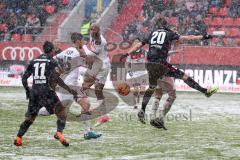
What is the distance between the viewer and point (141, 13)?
32906mm

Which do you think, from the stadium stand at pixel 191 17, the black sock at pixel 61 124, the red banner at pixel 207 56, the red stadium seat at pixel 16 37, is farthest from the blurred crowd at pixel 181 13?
the black sock at pixel 61 124

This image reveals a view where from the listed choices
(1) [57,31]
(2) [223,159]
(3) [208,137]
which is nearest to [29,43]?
Result: (1) [57,31]

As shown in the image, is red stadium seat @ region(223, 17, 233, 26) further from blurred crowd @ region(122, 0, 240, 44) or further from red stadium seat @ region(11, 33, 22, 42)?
red stadium seat @ region(11, 33, 22, 42)

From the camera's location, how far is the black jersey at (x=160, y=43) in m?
13.7

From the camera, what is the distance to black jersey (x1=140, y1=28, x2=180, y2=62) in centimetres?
1366

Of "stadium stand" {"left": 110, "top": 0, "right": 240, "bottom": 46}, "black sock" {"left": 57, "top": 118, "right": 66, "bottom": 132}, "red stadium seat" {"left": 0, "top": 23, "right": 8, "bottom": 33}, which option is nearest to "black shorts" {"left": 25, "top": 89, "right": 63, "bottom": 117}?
"black sock" {"left": 57, "top": 118, "right": 66, "bottom": 132}

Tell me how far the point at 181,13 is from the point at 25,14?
8.47 metres

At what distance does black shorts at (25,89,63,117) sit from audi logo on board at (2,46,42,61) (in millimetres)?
18672

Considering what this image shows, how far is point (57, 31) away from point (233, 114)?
53.9 feet

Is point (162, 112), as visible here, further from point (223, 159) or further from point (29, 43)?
point (29, 43)

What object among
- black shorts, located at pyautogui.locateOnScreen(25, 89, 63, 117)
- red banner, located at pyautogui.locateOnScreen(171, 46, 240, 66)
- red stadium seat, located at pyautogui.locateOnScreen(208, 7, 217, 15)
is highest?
black shorts, located at pyautogui.locateOnScreen(25, 89, 63, 117)

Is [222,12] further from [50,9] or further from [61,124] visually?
[61,124]

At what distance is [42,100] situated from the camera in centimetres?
1081

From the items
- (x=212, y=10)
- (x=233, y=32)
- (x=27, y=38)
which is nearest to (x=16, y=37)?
(x=27, y=38)
